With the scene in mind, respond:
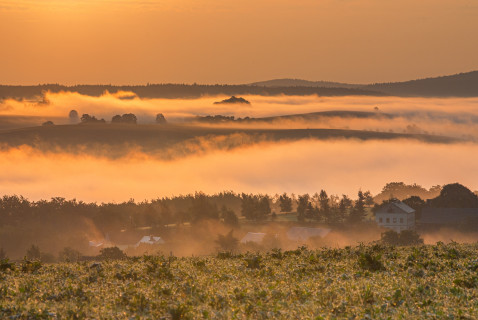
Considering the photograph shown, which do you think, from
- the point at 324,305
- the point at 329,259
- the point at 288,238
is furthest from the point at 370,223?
the point at 324,305

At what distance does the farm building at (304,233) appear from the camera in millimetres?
165062

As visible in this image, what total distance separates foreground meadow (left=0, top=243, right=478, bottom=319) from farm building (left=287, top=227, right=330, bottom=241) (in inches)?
5000

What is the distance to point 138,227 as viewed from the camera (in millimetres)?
191000

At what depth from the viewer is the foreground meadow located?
78.6ft

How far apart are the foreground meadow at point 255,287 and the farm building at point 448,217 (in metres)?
115

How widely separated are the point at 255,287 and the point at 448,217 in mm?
132265

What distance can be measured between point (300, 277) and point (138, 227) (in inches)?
6365

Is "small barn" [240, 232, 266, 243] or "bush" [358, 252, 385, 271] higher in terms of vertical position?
"bush" [358, 252, 385, 271]

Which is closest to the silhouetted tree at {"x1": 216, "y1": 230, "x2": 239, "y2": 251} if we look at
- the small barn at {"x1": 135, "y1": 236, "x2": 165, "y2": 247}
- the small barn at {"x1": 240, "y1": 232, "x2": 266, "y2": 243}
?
the small barn at {"x1": 240, "y1": 232, "x2": 266, "y2": 243}

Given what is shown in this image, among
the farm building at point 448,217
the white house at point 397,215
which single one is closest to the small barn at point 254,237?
the white house at point 397,215

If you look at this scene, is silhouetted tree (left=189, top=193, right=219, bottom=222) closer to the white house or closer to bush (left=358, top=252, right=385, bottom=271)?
the white house

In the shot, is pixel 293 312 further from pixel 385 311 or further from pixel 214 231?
pixel 214 231

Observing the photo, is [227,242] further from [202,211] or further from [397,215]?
[397,215]

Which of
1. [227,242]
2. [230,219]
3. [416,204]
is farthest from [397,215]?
[227,242]
